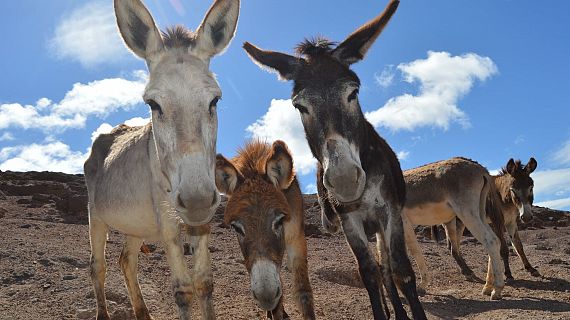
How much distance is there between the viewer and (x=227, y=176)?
176 inches

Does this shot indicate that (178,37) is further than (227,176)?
No

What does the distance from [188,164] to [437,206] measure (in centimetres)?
761

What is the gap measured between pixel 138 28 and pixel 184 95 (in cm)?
86

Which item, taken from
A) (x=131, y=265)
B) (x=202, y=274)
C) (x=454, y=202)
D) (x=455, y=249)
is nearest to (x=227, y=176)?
(x=202, y=274)

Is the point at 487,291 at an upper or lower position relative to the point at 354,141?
lower

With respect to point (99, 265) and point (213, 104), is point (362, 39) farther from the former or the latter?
point (99, 265)

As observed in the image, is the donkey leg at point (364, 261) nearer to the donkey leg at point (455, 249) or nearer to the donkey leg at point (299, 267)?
the donkey leg at point (299, 267)

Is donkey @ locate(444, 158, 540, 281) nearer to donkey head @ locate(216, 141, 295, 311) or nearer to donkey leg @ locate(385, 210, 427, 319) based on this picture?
donkey leg @ locate(385, 210, 427, 319)

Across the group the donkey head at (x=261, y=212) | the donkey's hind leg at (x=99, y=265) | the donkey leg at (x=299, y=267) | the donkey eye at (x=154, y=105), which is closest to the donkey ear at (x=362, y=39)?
the donkey head at (x=261, y=212)

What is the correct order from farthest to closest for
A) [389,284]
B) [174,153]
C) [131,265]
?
[131,265], [389,284], [174,153]

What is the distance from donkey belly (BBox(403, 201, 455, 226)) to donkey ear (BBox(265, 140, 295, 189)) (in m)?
5.76

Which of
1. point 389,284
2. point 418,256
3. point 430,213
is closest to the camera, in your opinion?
point 389,284

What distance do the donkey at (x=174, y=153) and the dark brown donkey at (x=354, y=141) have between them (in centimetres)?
105

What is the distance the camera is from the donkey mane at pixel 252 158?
452 centimetres
